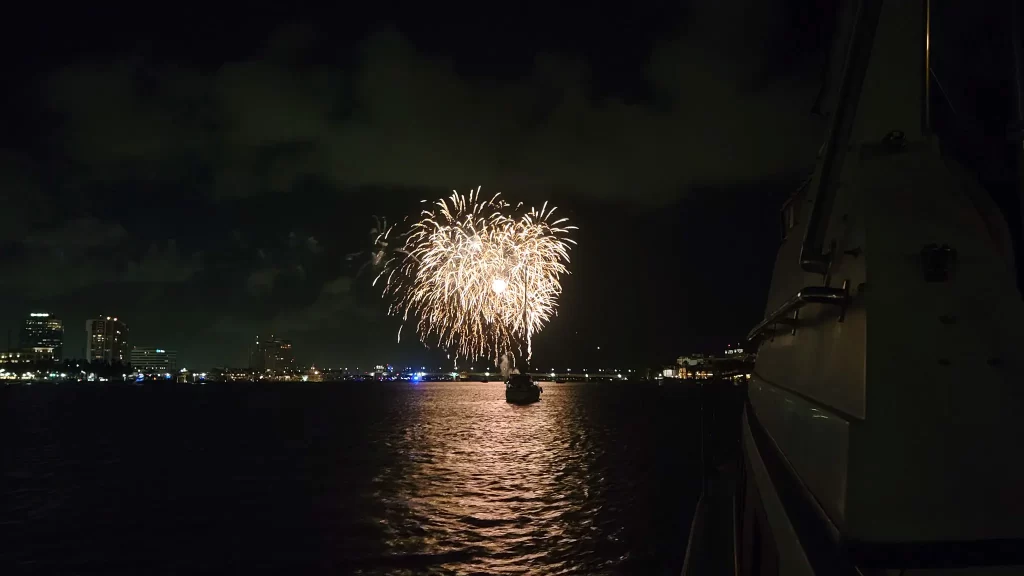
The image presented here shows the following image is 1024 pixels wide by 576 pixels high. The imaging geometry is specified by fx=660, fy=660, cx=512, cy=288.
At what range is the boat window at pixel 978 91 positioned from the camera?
A: 142 inches

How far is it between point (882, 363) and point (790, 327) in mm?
2499

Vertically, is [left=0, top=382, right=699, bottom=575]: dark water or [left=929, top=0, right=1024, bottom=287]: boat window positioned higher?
[left=929, top=0, right=1024, bottom=287]: boat window

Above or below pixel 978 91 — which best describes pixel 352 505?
below

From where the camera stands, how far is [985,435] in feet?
8.71

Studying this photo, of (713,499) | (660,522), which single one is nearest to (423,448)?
(660,522)

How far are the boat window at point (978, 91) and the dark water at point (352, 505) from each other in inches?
588

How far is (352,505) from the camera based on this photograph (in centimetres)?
2542

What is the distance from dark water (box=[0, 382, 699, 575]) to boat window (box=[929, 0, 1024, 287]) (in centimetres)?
1494

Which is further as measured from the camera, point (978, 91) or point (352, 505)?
point (352, 505)

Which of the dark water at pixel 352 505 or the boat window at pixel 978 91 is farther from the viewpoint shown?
the dark water at pixel 352 505

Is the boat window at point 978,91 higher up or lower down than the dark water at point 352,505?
higher up

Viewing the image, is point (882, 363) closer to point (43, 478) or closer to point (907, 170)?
point (907, 170)

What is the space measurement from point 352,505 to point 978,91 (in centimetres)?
2516

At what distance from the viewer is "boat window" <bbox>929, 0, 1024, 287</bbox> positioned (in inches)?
142
